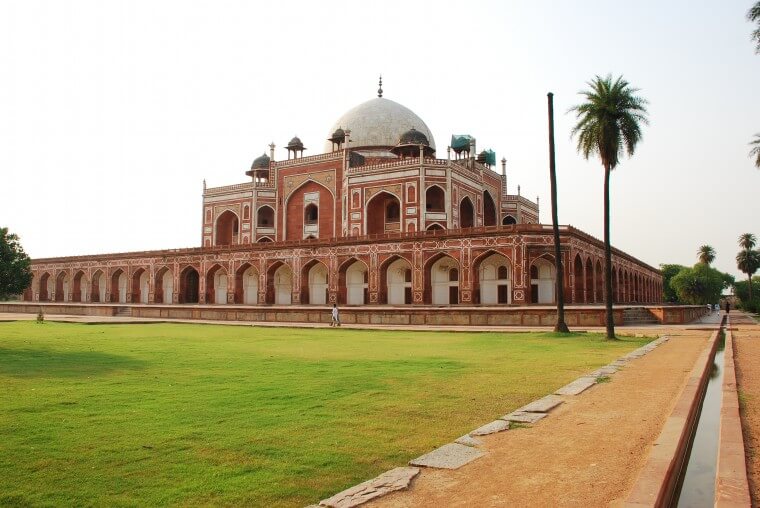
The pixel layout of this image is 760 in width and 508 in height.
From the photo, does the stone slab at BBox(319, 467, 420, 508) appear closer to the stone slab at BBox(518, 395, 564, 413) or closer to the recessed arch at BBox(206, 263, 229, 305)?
the stone slab at BBox(518, 395, 564, 413)

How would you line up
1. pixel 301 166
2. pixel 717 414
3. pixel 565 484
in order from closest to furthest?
pixel 565 484
pixel 717 414
pixel 301 166

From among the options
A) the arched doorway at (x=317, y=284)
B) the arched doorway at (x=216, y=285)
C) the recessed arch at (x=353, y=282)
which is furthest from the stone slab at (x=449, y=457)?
the arched doorway at (x=216, y=285)

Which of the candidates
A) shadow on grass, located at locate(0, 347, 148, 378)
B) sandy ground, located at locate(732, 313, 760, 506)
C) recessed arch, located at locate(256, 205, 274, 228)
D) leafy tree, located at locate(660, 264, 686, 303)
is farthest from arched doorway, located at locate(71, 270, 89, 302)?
leafy tree, located at locate(660, 264, 686, 303)

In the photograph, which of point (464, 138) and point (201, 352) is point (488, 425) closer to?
point (201, 352)

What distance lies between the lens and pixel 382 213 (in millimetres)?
38438

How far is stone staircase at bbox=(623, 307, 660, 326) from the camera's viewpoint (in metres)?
23.1

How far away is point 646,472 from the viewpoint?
345cm

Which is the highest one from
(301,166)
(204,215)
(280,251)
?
(301,166)

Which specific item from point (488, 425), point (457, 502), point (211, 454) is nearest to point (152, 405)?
point (211, 454)

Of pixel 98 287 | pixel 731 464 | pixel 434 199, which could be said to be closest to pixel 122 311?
pixel 98 287

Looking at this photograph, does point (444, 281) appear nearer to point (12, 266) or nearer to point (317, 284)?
point (317, 284)

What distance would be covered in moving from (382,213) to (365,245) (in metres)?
6.48

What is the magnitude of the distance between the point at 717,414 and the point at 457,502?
14.2 feet

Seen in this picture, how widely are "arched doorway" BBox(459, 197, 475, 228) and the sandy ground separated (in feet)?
87.4
